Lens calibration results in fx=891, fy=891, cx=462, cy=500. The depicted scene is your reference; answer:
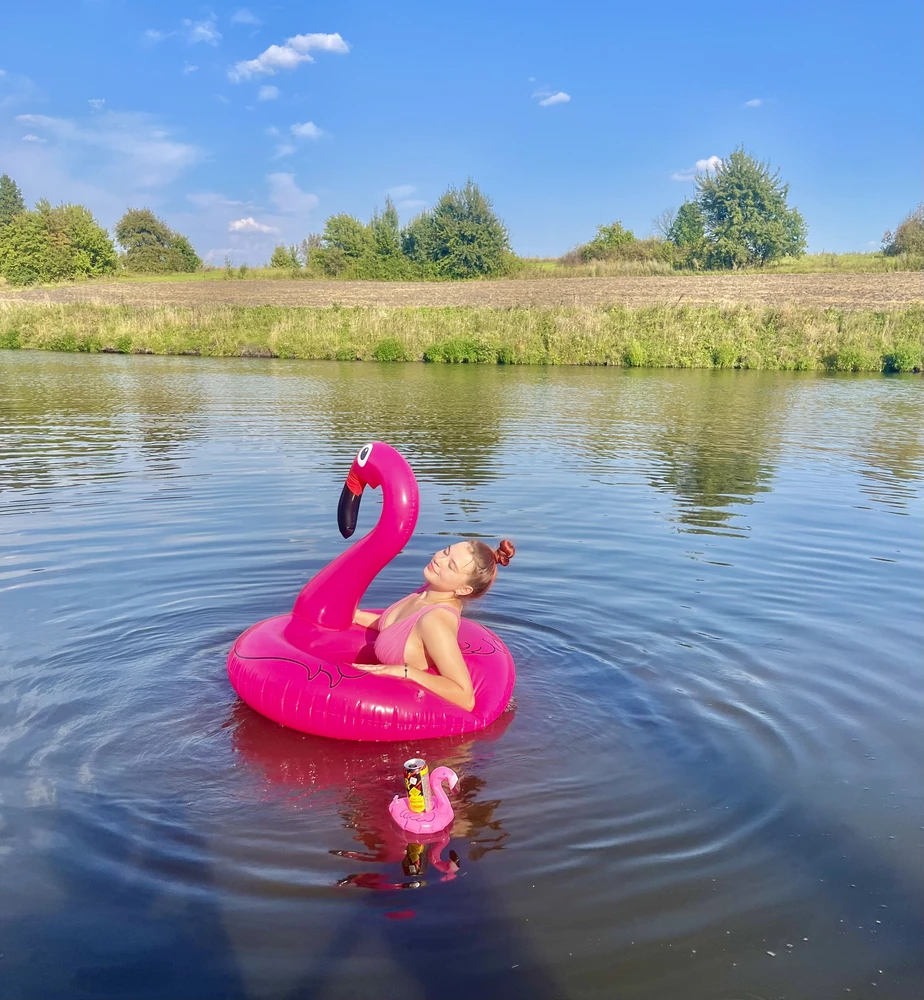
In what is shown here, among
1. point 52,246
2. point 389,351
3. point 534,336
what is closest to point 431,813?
point 389,351

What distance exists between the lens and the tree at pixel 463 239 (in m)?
53.1

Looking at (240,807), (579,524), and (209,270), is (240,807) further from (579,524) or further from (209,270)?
(209,270)

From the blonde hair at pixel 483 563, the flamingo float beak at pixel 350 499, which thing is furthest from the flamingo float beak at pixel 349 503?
the blonde hair at pixel 483 563

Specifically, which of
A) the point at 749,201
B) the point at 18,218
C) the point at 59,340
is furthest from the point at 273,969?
the point at 18,218

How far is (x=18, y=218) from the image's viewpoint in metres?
56.5

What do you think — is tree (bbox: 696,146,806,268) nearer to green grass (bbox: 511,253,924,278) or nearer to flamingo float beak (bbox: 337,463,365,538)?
green grass (bbox: 511,253,924,278)

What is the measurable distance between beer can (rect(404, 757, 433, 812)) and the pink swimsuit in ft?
3.62

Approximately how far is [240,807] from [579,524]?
5.52m

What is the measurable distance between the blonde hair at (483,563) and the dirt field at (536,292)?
97.2 feet

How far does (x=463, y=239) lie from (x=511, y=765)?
52093 millimetres

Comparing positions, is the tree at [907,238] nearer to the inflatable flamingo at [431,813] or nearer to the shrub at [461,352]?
the shrub at [461,352]

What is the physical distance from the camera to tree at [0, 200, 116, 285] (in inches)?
2163

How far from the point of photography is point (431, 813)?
143 inches

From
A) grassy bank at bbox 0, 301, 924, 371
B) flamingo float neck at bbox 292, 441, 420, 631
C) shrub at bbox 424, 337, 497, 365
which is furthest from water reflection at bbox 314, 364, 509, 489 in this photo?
flamingo float neck at bbox 292, 441, 420, 631
